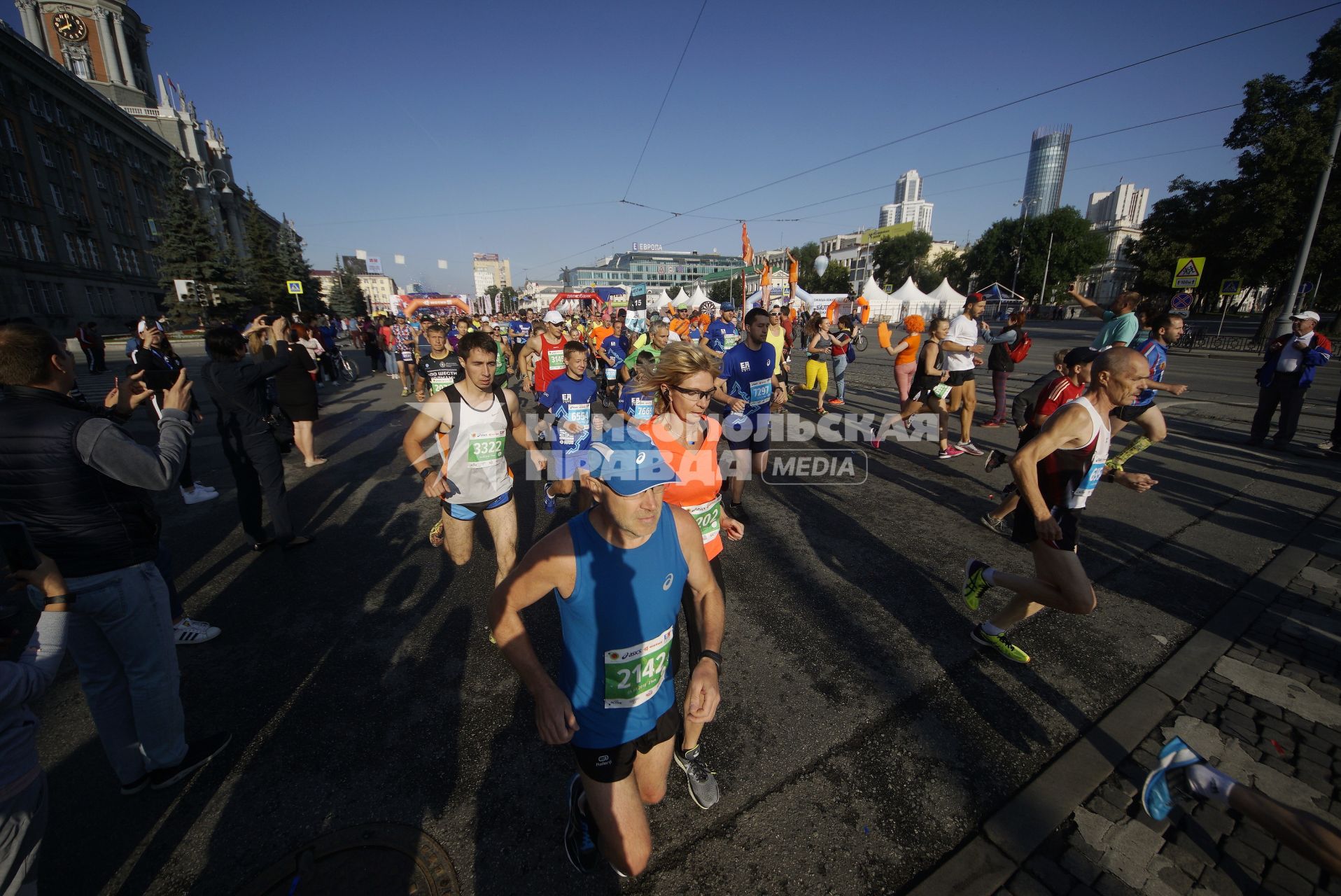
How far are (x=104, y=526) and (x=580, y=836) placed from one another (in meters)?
2.54

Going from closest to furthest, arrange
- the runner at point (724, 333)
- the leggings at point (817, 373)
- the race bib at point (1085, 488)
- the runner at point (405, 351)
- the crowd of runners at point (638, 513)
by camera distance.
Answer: the crowd of runners at point (638, 513), the race bib at point (1085, 488), the leggings at point (817, 373), the runner at point (724, 333), the runner at point (405, 351)

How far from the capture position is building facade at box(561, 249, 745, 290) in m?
147

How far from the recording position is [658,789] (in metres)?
2.25

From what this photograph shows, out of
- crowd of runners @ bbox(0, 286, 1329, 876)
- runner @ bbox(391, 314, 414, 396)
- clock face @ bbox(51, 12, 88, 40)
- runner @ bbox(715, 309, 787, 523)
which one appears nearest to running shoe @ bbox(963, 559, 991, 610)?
crowd of runners @ bbox(0, 286, 1329, 876)

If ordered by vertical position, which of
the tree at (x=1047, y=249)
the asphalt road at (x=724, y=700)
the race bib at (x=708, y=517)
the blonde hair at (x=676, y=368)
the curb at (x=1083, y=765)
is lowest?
the asphalt road at (x=724, y=700)

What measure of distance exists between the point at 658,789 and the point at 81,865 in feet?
8.24

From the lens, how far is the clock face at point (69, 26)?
57.7m

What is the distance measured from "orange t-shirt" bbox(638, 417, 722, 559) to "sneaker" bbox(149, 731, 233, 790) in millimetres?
2802

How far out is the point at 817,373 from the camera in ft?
37.4

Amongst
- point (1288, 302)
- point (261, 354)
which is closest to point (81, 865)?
point (261, 354)

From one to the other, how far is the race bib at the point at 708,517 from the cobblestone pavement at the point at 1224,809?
6.63ft

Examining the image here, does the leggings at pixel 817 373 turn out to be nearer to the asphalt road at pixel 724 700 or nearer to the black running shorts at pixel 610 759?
the asphalt road at pixel 724 700

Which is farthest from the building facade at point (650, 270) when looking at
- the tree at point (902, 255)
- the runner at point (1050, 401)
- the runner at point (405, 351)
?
the runner at point (1050, 401)

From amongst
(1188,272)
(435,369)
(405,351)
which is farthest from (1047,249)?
(435,369)
